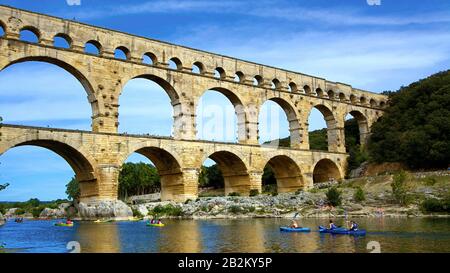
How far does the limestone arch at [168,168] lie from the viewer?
37.2 metres

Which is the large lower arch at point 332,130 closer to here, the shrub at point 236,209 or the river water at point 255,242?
the shrub at point 236,209

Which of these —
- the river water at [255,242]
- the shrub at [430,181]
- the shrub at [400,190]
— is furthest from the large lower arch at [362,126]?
the river water at [255,242]

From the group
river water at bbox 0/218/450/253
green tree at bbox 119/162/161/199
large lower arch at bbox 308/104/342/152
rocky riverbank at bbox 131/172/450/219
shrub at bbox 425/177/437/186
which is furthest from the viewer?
green tree at bbox 119/162/161/199

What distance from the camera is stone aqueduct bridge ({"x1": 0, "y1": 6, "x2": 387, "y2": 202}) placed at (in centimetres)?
3212

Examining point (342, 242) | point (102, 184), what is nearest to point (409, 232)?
point (342, 242)

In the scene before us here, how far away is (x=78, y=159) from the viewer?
33.5 metres

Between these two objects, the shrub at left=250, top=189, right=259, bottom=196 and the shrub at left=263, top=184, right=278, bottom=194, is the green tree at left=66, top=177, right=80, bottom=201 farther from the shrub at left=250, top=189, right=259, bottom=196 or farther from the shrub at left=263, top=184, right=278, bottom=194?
the shrub at left=250, top=189, right=259, bottom=196

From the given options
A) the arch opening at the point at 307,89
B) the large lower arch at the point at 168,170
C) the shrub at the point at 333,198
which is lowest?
the shrub at the point at 333,198

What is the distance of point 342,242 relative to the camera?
1691cm

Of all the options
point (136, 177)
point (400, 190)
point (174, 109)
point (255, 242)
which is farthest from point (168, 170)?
point (136, 177)

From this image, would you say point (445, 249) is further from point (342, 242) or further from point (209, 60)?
point (209, 60)

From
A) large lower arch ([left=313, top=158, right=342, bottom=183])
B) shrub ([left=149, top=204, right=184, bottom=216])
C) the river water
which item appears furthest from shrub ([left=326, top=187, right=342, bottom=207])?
large lower arch ([left=313, top=158, right=342, bottom=183])

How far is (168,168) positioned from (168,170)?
0.58ft

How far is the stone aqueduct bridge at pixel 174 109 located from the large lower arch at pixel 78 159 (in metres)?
0.07
